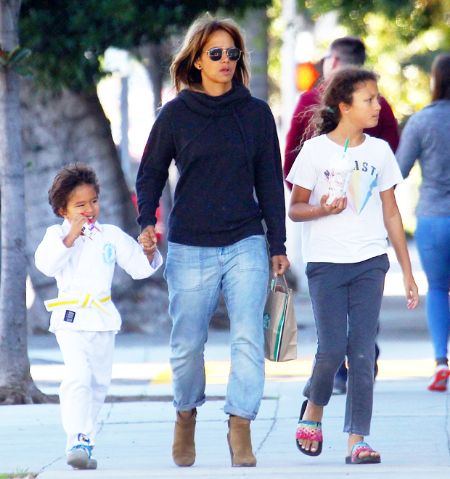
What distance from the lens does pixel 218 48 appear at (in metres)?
6.12

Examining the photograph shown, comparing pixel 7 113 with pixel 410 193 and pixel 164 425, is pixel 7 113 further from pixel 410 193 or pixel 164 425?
pixel 410 193

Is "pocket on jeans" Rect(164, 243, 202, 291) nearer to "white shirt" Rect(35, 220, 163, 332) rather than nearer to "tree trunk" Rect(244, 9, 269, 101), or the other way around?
"white shirt" Rect(35, 220, 163, 332)

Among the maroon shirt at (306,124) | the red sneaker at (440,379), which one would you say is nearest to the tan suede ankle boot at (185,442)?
the maroon shirt at (306,124)

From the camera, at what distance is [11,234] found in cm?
886

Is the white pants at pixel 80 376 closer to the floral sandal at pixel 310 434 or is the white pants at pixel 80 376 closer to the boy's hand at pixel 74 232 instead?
the boy's hand at pixel 74 232

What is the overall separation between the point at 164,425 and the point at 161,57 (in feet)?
39.7

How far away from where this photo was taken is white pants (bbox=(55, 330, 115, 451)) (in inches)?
243

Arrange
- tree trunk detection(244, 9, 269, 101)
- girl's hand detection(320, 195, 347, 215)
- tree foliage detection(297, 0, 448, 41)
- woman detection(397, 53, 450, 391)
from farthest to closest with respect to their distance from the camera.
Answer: tree trunk detection(244, 9, 269, 101) → tree foliage detection(297, 0, 448, 41) → woman detection(397, 53, 450, 391) → girl's hand detection(320, 195, 347, 215)

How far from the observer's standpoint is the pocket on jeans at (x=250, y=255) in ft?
19.8

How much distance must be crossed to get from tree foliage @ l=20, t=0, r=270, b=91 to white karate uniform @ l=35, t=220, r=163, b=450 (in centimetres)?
545

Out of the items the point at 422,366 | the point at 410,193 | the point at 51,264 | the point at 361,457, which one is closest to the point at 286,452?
the point at 361,457

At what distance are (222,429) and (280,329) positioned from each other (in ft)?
5.14

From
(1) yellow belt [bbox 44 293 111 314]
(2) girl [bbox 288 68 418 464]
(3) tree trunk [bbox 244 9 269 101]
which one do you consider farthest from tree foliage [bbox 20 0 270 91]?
(1) yellow belt [bbox 44 293 111 314]

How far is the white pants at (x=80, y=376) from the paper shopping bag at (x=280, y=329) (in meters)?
0.69
